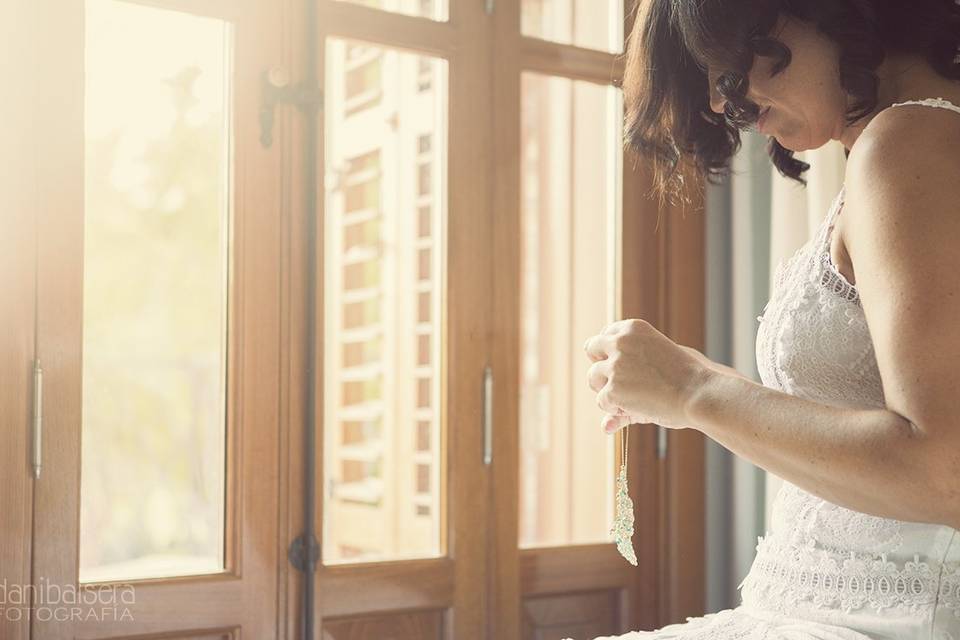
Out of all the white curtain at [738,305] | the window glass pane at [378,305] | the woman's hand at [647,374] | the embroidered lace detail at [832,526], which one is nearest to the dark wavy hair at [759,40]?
the woman's hand at [647,374]

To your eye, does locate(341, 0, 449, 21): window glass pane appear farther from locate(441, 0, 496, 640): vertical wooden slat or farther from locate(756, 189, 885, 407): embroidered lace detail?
locate(756, 189, 885, 407): embroidered lace detail

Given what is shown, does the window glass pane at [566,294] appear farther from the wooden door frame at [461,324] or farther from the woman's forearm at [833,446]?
the woman's forearm at [833,446]

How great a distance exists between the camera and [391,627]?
2.03 m

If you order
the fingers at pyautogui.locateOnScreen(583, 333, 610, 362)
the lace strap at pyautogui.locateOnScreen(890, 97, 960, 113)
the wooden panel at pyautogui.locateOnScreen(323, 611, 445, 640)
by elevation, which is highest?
the lace strap at pyautogui.locateOnScreen(890, 97, 960, 113)

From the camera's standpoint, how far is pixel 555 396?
3.01m

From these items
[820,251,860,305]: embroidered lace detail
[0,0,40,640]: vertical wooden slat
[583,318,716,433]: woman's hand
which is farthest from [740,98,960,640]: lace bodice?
[0,0,40,640]: vertical wooden slat

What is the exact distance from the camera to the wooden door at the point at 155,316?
66.5 inches

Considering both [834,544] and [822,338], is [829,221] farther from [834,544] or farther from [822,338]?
[834,544]

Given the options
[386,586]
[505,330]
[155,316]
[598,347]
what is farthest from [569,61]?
[598,347]

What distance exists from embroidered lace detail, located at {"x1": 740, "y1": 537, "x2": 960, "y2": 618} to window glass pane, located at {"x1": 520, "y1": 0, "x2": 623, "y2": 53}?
1.47m

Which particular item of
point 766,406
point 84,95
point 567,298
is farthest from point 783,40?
point 567,298

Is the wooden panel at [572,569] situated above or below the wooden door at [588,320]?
below

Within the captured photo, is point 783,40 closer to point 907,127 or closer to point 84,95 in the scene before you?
point 907,127

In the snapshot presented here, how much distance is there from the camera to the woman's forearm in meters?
0.78
